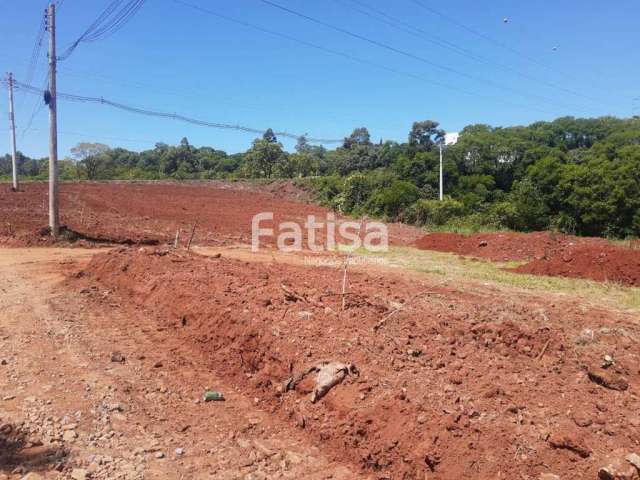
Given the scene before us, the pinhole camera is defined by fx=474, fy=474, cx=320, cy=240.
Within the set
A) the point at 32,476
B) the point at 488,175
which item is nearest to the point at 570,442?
the point at 32,476

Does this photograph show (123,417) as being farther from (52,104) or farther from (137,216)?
(137,216)

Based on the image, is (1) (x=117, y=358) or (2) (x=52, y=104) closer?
(1) (x=117, y=358)

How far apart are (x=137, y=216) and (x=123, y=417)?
59.7ft

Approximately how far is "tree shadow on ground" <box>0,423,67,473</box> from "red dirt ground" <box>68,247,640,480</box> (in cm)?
167

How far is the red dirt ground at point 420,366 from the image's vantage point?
322 cm

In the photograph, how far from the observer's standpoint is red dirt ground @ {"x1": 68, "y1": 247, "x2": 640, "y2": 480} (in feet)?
10.6

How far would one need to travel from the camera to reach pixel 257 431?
154 inches

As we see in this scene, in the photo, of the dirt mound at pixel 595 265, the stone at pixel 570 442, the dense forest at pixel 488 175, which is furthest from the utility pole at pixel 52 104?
the dense forest at pixel 488 175

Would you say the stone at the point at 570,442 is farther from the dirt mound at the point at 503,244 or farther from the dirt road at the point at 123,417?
the dirt mound at the point at 503,244

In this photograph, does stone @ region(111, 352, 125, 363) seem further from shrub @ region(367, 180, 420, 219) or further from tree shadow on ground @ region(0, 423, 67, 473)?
shrub @ region(367, 180, 420, 219)

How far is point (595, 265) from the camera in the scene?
11.0 m

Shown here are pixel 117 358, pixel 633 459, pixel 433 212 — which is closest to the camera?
pixel 633 459

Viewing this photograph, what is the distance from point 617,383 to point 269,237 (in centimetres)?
1445

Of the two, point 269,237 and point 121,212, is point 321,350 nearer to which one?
point 269,237
